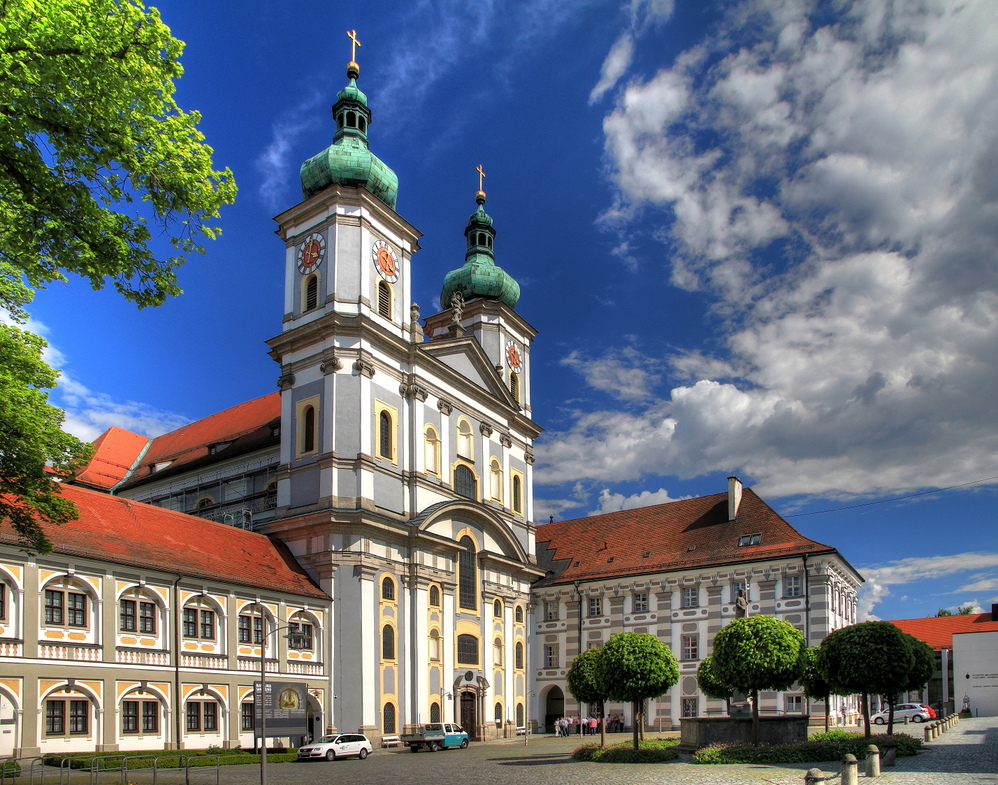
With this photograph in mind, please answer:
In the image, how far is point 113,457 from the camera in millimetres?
54938

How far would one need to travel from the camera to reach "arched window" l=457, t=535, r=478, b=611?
141ft

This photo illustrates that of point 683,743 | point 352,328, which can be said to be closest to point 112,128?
point 683,743

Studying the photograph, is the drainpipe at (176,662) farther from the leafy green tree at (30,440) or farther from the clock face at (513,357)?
the clock face at (513,357)

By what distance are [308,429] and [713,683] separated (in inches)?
755

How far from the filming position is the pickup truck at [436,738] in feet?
114

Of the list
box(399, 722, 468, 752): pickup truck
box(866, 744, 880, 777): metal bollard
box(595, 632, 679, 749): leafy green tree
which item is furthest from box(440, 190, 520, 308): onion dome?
box(866, 744, 880, 777): metal bollard

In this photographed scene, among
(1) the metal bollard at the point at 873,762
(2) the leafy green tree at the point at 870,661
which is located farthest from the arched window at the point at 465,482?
(1) the metal bollard at the point at 873,762

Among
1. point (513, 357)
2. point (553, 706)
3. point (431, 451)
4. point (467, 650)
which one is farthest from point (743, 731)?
point (513, 357)

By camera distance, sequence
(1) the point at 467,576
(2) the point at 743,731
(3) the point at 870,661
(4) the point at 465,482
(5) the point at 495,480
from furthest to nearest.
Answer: (5) the point at 495,480, (4) the point at 465,482, (1) the point at 467,576, (2) the point at 743,731, (3) the point at 870,661

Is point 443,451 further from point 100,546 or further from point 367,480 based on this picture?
point 100,546

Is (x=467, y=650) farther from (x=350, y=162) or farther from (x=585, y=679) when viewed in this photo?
(x=350, y=162)

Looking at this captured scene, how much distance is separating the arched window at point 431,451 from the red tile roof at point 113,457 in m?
20.8

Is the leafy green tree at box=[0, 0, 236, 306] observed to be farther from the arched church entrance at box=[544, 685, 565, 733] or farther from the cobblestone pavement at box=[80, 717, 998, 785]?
the arched church entrance at box=[544, 685, 565, 733]

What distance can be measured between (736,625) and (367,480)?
55.4 feet
